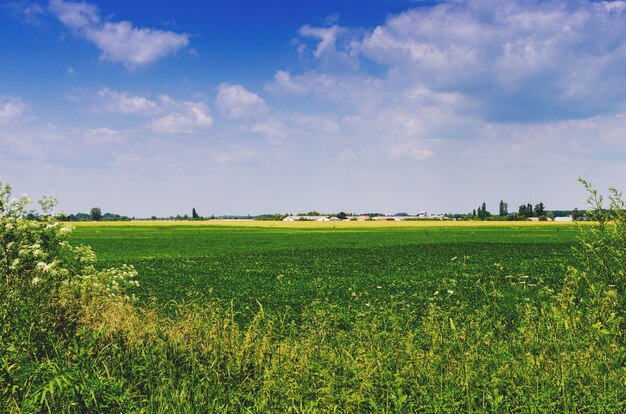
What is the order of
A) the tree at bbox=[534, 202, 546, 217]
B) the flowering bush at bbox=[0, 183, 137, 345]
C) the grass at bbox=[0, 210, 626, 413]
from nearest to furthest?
the grass at bbox=[0, 210, 626, 413] → the flowering bush at bbox=[0, 183, 137, 345] → the tree at bbox=[534, 202, 546, 217]

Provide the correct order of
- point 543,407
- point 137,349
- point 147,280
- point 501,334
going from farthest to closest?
point 147,280, point 501,334, point 137,349, point 543,407

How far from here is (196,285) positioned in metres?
25.3

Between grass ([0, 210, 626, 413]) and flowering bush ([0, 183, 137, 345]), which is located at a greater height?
flowering bush ([0, 183, 137, 345])

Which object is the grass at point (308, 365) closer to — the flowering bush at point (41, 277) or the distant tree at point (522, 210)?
the flowering bush at point (41, 277)

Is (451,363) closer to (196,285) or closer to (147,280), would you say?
(196,285)

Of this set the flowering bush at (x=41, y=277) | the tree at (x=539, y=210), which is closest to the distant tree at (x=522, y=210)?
the tree at (x=539, y=210)

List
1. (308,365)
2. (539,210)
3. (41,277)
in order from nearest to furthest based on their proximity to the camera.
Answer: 1. (308,365)
2. (41,277)
3. (539,210)

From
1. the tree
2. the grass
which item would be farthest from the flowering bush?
the tree

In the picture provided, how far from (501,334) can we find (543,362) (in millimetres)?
3463

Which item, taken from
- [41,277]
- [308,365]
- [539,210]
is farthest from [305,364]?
[539,210]

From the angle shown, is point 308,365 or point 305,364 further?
point 305,364

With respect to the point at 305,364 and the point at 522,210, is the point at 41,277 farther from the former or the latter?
the point at 522,210

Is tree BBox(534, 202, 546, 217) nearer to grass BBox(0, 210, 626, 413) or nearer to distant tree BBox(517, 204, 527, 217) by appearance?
distant tree BBox(517, 204, 527, 217)

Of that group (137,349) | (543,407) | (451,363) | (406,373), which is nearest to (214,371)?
(137,349)
